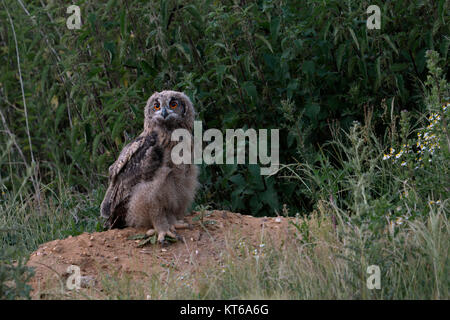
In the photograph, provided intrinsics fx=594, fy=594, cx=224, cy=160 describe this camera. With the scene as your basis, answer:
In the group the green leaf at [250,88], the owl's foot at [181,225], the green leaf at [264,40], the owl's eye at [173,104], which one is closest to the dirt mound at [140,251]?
the owl's foot at [181,225]

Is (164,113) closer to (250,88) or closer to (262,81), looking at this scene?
(250,88)

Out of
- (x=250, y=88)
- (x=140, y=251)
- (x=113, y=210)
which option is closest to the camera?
(x=140, y=251)

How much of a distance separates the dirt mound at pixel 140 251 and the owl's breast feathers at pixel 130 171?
0.75ft

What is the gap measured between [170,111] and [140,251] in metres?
1.23

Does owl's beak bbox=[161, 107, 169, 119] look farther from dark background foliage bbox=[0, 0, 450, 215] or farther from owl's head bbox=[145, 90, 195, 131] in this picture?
dark background foliage bbox=[0, 0, 450, 215]

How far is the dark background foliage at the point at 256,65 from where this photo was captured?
19.3 feet

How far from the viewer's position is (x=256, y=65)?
6.10m

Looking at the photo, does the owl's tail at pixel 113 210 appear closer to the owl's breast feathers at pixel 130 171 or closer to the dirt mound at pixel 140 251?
the owl's breast feathers at pixel 130 171

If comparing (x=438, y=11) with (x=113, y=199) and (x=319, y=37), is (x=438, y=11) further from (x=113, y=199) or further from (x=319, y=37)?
(x=113, y=199)

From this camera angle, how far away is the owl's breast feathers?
16.8ft

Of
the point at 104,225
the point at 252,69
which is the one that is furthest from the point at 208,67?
the point at 104,225

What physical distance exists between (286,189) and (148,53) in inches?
80.7

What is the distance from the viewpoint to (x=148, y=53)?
6.31 meters

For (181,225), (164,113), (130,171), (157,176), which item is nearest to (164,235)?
(181,225)
